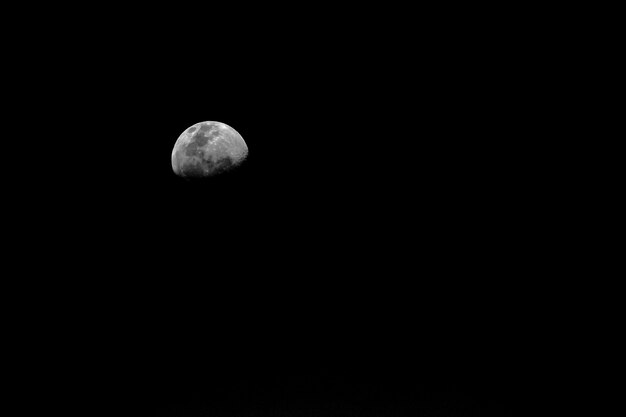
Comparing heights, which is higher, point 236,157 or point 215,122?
point 215,122

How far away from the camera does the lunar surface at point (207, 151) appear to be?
4.57m

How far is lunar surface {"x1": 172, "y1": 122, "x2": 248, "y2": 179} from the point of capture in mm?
4570

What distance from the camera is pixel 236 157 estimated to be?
470 cm

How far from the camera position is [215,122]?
16.3 feet

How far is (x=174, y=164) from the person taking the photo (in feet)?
15.7

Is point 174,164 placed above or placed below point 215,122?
below

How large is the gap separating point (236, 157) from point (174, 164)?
24.3 inches

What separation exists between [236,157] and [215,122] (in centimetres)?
52

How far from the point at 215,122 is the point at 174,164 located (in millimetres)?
595

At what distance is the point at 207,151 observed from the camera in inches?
182
